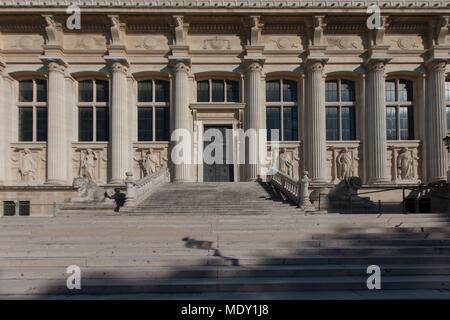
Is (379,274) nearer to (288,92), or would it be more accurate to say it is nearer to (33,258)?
(33,258)

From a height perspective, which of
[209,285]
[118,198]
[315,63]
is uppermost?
[315,63]

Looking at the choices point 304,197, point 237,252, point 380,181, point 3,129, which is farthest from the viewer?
point 3,129

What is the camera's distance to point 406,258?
10.8 meters

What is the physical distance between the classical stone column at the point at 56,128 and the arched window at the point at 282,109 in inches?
428

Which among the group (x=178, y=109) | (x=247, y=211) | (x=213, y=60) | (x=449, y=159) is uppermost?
(x=213, y=60)

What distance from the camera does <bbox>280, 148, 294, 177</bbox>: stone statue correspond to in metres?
25.6

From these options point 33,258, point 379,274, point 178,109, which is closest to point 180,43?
point 178,109

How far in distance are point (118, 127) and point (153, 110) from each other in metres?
2.22

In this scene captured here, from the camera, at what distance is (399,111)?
86.9 feet

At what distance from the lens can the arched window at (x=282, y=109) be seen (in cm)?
2628

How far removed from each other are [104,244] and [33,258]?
171 cm

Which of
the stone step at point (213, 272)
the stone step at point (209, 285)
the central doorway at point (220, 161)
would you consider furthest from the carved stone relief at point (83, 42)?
Result: the stone step at point (209, 285)

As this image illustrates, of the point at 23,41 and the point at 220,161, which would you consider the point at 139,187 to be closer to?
the point at 220,161

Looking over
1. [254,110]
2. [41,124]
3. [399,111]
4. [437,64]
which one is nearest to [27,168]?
[41,124]
